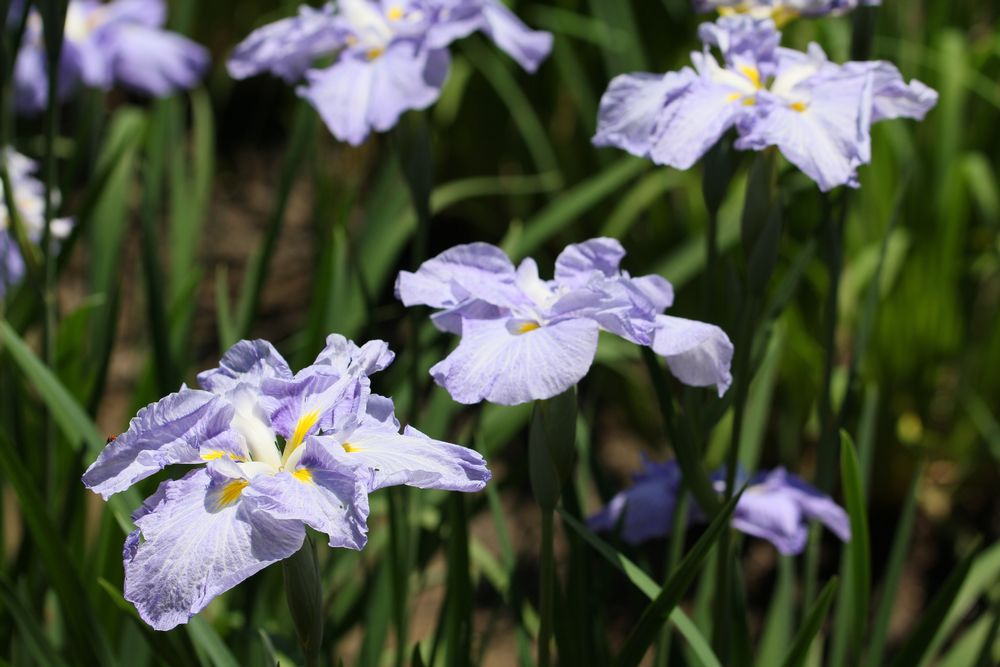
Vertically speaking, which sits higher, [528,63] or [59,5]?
[59,5]

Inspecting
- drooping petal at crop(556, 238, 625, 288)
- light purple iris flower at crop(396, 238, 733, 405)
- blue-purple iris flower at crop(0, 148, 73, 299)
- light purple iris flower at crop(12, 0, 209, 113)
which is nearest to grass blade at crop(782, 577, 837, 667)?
light purple iris flower at crop(396, 238, 733, 405)

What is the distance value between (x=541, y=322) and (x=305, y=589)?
Answer: 0.23 metres

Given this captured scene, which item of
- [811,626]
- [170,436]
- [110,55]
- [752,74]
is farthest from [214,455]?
[110,55]

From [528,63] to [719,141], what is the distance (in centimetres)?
33

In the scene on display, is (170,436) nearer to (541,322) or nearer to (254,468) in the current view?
(254,468)

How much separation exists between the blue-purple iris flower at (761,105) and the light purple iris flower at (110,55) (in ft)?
3.38

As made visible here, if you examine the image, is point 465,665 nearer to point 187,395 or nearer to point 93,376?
point 187,395

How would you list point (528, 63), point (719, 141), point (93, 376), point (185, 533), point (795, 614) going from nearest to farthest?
point (185, 533) → point (719, 141) → point (528, 63) → point (93, 376) → point (795, 614)

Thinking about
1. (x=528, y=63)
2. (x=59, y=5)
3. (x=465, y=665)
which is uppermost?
(x=59, y=5)

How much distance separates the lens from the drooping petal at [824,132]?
0.84 m

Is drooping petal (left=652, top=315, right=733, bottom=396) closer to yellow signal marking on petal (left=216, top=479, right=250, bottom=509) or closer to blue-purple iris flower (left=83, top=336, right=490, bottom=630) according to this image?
A: blue-purple iris flower (left=83, top=336, right=490, bottom=630)

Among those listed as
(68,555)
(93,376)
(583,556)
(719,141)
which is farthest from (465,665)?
(93,376)

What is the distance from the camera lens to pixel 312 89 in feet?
3.56

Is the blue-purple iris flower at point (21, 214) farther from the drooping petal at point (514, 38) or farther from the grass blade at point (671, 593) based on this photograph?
the grass blade at point (671, 593)
